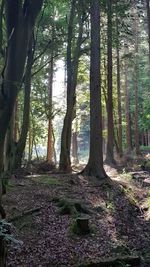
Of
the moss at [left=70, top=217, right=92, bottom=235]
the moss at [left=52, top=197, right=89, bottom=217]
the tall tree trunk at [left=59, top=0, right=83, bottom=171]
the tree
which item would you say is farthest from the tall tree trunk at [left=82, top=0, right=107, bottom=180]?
the tree

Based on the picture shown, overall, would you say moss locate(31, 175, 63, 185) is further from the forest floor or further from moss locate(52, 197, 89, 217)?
moss locate(52, 197, 89, 217)

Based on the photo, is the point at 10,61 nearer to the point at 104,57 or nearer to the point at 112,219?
the point at 112,219

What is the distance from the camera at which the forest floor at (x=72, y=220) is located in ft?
20.3

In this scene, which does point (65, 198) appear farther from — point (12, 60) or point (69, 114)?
point (69, 114)

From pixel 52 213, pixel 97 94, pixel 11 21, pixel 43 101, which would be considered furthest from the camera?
pixel 43 101

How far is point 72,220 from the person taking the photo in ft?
25.1

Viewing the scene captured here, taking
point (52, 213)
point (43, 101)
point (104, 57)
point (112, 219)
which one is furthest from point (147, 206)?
point (104, 57)

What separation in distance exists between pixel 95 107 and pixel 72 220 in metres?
6.54

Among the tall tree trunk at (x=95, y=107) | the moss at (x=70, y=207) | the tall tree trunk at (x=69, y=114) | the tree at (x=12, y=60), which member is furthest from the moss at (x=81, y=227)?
the tall tree trunk at (x=69, y=114)

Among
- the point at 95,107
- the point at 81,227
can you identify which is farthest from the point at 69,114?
the point at 81,227

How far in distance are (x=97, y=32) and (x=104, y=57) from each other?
12141 millimetres

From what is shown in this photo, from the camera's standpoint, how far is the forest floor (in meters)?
6.18

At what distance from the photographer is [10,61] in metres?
7.30

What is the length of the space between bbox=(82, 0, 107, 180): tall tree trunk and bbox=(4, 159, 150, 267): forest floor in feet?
2.69
